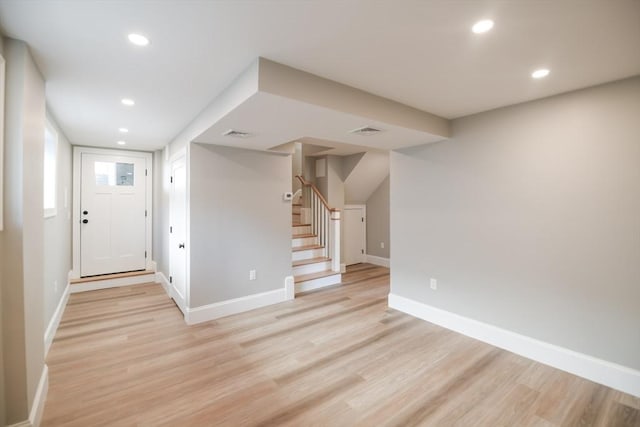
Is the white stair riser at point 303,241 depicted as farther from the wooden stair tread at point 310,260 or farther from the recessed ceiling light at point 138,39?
the recessed ceiling light at point 138,39

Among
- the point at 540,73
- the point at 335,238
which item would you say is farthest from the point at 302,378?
the point at 335,238

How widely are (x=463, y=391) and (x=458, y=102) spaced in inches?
97.6

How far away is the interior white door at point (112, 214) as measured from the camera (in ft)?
16.0

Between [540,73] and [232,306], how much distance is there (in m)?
3.86

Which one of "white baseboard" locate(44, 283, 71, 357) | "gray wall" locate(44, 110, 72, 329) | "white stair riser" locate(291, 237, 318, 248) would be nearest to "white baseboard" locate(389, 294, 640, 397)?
"white stair riser" locate(291, 237, 318, 248)

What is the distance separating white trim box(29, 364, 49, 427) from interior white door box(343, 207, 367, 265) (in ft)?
16.8

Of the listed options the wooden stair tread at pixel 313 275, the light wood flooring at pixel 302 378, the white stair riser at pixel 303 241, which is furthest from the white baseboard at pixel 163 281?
the white stair riser at pixel 303 241

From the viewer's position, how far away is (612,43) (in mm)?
1708

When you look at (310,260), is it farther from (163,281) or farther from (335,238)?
(163,281)

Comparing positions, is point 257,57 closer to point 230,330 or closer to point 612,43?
point 612,43

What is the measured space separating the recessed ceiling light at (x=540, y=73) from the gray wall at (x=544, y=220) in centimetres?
53

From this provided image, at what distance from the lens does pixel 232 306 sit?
3.67 metres

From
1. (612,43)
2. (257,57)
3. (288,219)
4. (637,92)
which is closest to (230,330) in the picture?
(288,219)

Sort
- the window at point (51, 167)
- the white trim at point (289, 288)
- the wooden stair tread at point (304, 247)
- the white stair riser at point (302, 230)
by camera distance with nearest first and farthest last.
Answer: the window at point (51, 167) → the white trim at point (289, 288) → the wooden stair tread at point (304, 247) → the white stair riser at point (302, 230)
